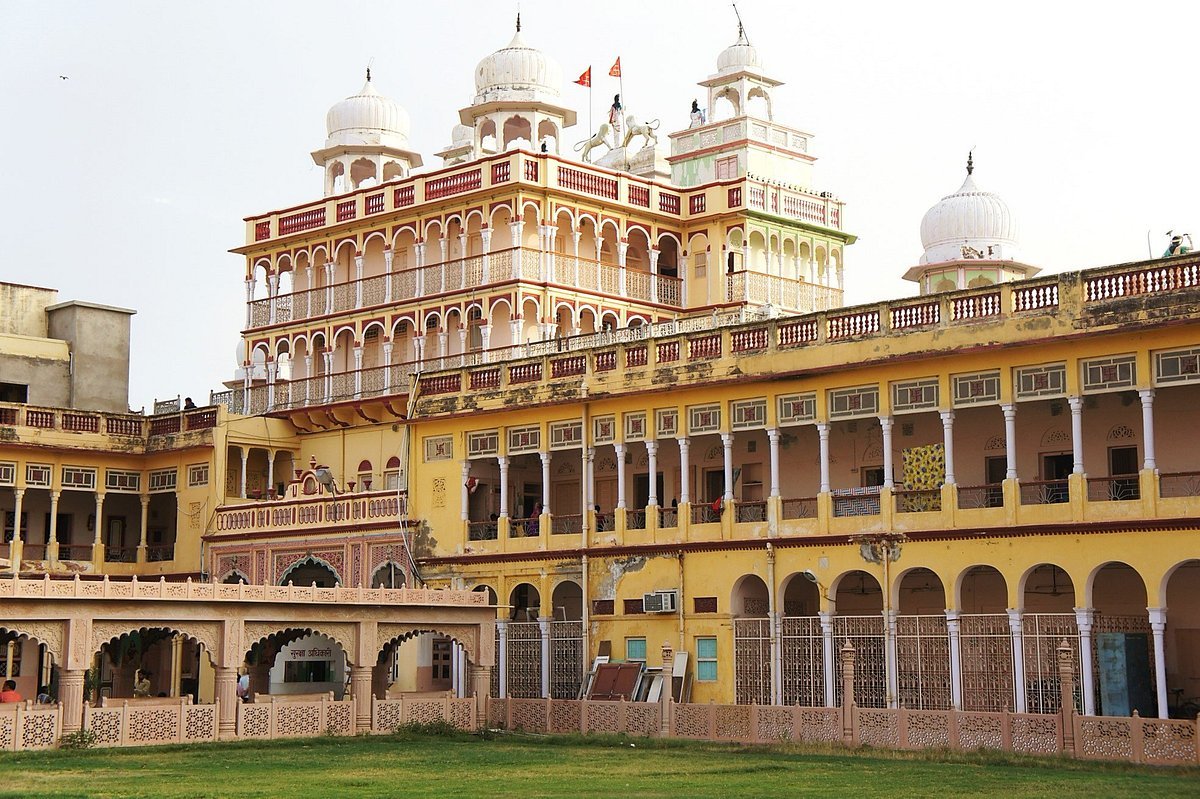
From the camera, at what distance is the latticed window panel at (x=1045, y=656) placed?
101ft

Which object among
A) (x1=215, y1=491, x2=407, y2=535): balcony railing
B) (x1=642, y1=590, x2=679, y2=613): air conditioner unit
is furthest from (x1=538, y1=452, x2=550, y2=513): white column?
(x1=215, y1=491, x2=407, y2=535): balcony railing

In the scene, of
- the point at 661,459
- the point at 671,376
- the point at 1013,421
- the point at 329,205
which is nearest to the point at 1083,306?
the point at 1013,421

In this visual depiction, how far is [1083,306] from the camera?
30.8 metres

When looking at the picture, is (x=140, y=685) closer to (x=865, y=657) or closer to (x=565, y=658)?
(x=565, y=658)

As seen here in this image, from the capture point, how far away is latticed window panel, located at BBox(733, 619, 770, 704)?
34812 millimetres

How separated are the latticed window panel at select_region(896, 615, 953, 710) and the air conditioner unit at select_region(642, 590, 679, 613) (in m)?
5.14

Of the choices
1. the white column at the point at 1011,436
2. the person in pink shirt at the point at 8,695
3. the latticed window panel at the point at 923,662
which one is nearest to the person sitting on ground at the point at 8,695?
the person in pink shirt at the point at 8,695

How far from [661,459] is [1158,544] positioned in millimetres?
12970

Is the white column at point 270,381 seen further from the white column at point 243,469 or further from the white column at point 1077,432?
the white column at point 1077,432

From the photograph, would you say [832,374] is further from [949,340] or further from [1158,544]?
[1158,544]

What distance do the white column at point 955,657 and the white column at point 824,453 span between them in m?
3.58

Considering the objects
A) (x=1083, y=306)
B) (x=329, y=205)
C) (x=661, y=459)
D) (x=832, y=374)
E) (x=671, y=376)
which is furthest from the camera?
(x=329, y=205)

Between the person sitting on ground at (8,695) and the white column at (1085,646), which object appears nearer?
the white column at (1085,646)

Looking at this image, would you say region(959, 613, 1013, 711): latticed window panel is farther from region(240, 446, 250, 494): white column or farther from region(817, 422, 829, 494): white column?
region(240, 446, 250, 494): white column
